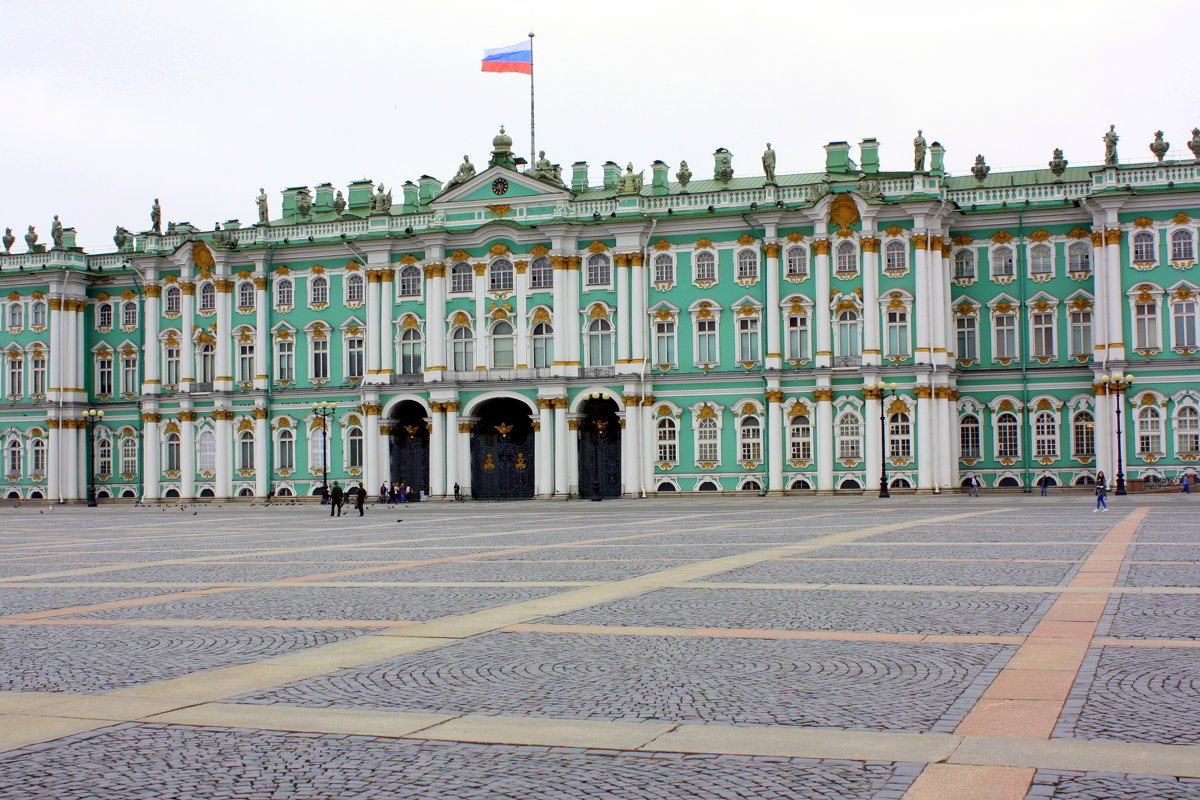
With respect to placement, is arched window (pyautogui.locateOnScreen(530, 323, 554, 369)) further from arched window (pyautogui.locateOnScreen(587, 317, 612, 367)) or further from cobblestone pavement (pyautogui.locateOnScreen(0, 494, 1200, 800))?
cobblestone pavement (pyautogui.locateOnScreen(0, 494, 1200, 800))

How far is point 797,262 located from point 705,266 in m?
4.73

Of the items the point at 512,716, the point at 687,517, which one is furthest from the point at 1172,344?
the point at 512,716

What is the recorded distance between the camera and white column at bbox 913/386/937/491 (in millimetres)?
65500

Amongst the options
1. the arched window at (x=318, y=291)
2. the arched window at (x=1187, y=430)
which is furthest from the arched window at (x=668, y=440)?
the arched window at (x=1187, y=430)

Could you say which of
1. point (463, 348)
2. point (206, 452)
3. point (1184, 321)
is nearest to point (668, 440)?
point (463, 348)

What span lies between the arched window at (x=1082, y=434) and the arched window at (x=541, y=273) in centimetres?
2743

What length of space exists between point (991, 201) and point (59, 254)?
176 feet

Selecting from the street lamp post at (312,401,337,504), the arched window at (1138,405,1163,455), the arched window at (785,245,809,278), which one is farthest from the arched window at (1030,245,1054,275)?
the street lamp post at (312,401,337,504)

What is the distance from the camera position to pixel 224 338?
254ft

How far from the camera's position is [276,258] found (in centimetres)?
7700

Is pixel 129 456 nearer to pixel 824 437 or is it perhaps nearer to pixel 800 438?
pixel 800 438

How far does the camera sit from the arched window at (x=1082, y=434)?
66.1 m

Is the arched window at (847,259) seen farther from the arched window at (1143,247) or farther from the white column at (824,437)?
the arched window at (1143,247)

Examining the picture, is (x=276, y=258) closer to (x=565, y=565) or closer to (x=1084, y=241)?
(x=1084, y=241)
